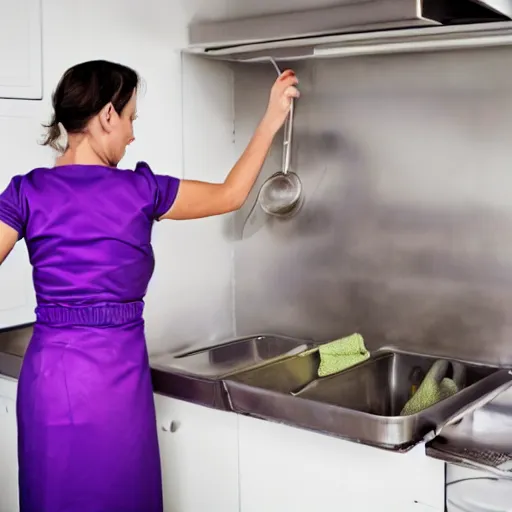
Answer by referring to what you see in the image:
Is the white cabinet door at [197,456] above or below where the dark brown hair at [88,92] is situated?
below

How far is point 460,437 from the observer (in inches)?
49.9

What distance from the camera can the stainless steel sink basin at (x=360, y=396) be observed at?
Result: 3.89 ft

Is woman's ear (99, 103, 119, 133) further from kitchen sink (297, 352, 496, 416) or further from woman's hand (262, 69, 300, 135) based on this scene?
kitchen sink (297, 352, 496, 416)

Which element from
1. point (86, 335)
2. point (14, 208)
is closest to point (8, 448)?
point (86, 335)

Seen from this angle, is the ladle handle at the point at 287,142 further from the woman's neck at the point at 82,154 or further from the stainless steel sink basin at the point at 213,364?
the woman's neck at the point at 82,154

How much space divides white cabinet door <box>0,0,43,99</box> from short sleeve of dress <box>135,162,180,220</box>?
0.39m

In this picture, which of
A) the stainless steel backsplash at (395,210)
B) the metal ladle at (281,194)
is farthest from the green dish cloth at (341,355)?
the metal ladle at (281,194)

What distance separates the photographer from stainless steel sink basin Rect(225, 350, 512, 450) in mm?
1185

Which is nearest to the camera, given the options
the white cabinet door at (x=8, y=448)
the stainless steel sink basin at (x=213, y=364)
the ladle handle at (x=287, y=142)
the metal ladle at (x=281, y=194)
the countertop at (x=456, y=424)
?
the countertop at (x=456, y=424)

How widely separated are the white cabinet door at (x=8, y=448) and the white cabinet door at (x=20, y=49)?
0.58 meters

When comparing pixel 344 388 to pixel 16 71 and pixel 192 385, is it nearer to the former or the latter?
pixel 192 385

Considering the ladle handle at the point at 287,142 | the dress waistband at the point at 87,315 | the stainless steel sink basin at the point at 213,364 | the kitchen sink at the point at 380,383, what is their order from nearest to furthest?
the dress waistband at the point at 87,315, the stainless steel sink basin at the point at 213,364, the kitchen sink at the point at 380,383, the ladle handle at the point at 287,142

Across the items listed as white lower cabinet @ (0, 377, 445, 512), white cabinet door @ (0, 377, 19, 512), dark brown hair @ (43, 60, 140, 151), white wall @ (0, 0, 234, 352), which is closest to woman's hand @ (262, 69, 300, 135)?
dark brown hair @ (43, 60, 140, 151)

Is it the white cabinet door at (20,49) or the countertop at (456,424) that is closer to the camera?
the countertop at (456,424)
